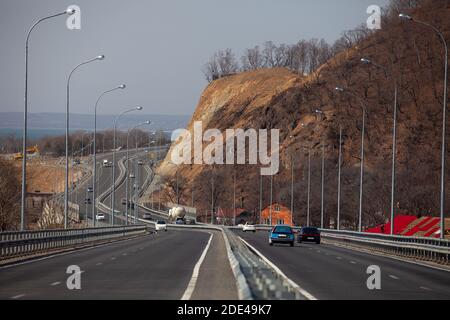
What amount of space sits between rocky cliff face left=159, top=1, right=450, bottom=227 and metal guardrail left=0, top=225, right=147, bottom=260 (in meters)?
50.1

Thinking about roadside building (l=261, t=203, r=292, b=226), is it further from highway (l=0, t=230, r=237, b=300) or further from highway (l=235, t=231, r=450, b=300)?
highway (l=0, t=230, r=237, b=300)

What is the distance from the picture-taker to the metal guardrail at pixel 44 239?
39.6 meters

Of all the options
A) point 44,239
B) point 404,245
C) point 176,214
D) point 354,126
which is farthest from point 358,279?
point 176,214

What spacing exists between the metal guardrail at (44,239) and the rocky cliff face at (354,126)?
5013 centimetres

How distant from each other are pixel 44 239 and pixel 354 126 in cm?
11341

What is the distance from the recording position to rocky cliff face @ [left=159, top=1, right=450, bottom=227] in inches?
4902

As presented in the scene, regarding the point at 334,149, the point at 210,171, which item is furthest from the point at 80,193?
the point at 334,149

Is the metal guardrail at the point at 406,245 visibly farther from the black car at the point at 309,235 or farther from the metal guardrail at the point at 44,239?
the metal guardrail at the point at 44,239

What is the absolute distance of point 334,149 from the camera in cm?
15600

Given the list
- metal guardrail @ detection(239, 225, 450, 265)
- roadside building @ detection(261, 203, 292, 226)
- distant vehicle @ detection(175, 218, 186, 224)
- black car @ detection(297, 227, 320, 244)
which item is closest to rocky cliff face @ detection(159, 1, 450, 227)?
roadside building @ detection(261, 203, 292, 226)

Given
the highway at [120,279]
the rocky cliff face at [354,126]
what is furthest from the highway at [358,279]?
the rocky cliff face at [354,126]

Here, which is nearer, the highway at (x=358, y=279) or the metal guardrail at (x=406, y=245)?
the highway at (x=358, y=279)

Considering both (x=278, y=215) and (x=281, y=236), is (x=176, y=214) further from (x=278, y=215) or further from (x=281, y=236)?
(x=281, y=236)

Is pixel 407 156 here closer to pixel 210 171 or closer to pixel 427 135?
pixel 427 135
